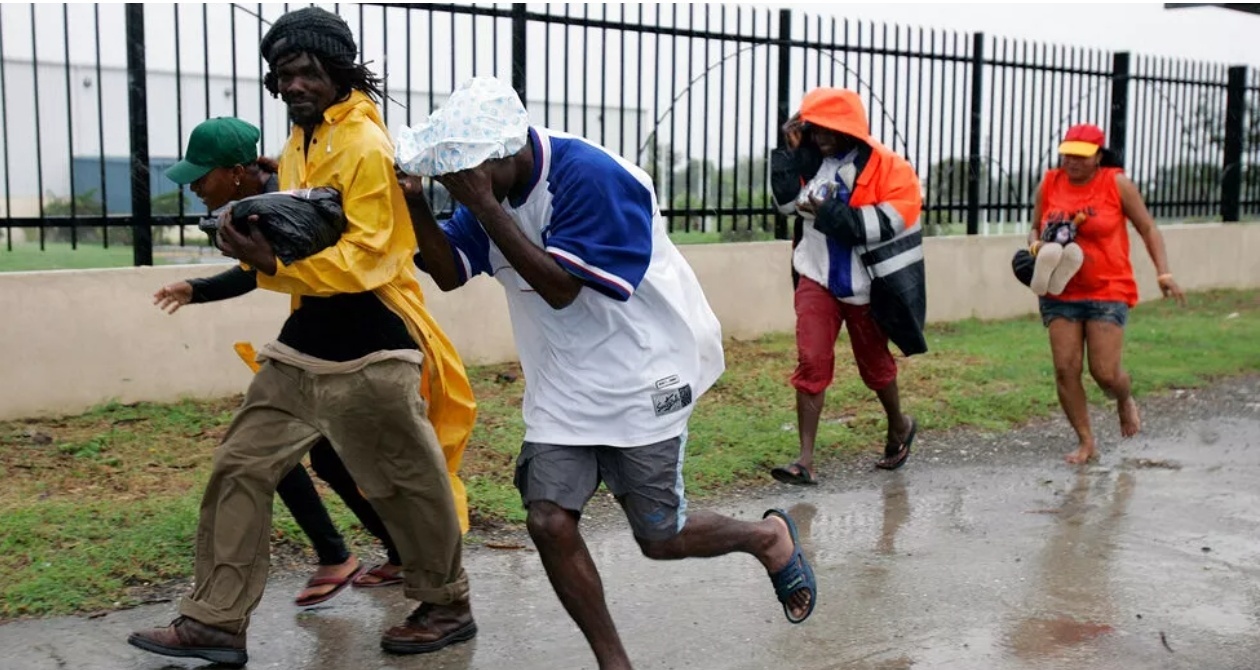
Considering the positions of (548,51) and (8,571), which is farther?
(548,51)

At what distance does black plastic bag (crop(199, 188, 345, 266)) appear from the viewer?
3.57 m

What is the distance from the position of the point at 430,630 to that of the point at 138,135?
14.0 ft

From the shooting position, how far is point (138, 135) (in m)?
7.36

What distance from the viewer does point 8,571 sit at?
4.62 meters

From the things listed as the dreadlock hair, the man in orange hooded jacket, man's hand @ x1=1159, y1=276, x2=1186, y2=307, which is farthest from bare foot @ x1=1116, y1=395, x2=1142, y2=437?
the dreadlock hair

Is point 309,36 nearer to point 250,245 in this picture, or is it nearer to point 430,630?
point 250,245

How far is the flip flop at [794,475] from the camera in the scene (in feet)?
21.0

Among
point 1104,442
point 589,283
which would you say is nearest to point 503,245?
point 589,283

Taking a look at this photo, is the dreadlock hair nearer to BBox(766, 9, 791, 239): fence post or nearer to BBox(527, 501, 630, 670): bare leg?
BBox(527, 501, 630, 670): bare leg

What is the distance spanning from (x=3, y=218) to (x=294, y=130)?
12.3ft

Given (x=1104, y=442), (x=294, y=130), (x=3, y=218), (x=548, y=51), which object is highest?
(x=548, y=51)

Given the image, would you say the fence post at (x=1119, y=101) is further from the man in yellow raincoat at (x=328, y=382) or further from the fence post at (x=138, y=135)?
the man in yellow raincoat at (x=328, y=382)

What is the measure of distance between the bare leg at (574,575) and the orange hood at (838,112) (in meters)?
3.17

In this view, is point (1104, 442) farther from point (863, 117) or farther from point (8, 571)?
point (8, 571)
